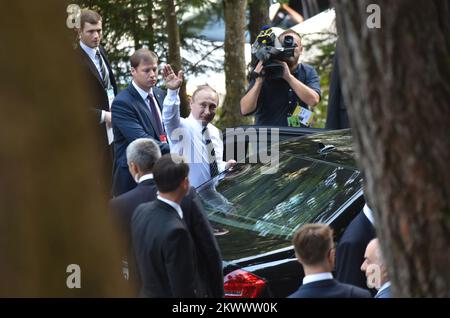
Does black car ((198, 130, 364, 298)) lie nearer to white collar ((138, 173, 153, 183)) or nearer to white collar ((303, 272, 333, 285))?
white collar ((138, 173, 153, 183))

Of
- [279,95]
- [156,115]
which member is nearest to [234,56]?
[279,95]

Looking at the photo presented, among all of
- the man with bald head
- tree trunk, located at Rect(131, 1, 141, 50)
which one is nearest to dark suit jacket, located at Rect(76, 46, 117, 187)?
tree trunk, located at Rect(131, 1, 141, 50)

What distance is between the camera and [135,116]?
830cm

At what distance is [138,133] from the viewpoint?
8211 mm

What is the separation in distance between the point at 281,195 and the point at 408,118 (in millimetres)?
3317

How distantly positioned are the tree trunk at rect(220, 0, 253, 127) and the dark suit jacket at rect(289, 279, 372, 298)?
717cm

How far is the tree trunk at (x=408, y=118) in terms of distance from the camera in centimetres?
370

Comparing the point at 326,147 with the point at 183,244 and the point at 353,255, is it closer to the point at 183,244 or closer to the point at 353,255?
the point at 353,255

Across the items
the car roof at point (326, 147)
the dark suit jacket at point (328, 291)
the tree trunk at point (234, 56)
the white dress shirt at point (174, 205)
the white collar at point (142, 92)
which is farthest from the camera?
the tree trunk at point (234, 56)

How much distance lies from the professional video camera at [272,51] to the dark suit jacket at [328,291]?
13.8ft

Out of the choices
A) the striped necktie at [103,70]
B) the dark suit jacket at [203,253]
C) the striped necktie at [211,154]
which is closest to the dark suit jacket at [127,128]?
the striped necktie at [211,154]

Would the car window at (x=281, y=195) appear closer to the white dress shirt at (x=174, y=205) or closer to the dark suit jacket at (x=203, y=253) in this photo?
the dark suit jacket at (x=203, y=253)
